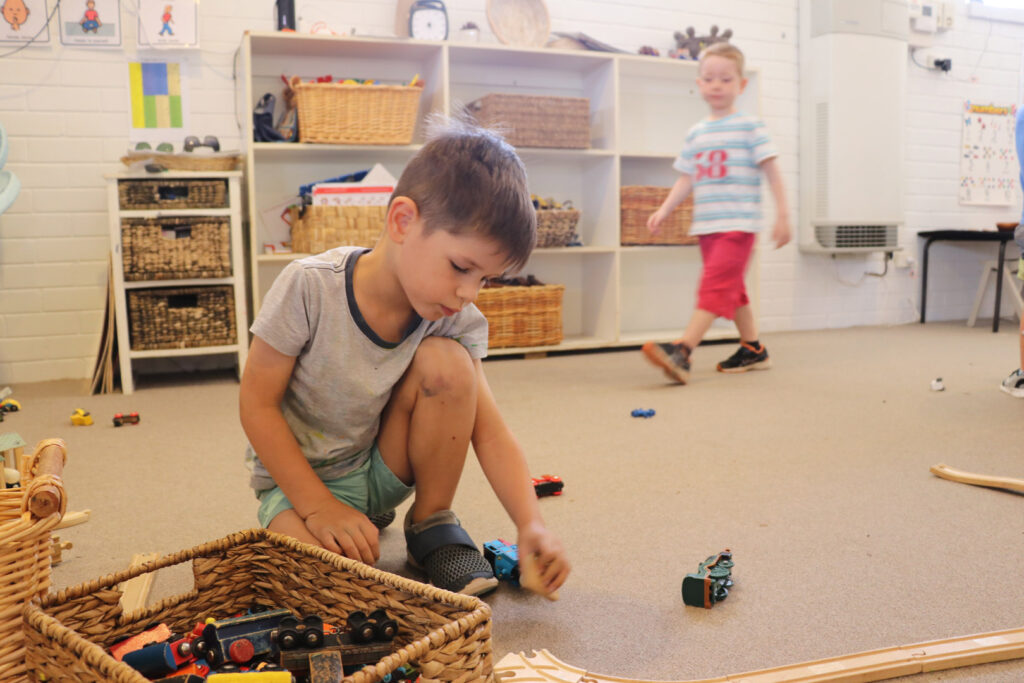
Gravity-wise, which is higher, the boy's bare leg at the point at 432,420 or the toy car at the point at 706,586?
the boy's bare leg at the point at 432,420

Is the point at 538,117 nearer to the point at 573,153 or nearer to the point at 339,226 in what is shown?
the point at 573,153

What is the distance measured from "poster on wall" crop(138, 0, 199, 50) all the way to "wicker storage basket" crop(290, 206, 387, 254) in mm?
841

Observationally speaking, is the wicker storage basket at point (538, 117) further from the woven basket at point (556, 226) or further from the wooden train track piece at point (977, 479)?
the wooden train track piece at point (977, 479)

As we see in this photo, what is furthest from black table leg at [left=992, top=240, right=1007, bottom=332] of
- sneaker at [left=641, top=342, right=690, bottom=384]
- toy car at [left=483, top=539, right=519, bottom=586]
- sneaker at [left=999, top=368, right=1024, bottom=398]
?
toy car at [left=483, top=539, right=519, bottom=586]

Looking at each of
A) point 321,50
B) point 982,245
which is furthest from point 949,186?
point 321,50

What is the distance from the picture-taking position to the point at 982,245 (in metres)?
5.04


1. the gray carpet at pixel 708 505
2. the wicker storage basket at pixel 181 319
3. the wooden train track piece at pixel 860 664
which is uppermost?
the wicker storage basket at pixel 181 319

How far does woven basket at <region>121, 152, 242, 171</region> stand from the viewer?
2877 mm

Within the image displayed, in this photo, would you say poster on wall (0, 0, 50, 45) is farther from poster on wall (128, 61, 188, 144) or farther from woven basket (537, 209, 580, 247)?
woven basket (537, 209, 580, 247)

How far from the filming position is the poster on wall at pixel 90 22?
10.2 feet

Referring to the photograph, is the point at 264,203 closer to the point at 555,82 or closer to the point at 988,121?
the point at 555,82

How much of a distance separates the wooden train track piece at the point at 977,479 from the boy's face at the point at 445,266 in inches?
45.9

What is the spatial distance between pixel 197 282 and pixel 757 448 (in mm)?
1920

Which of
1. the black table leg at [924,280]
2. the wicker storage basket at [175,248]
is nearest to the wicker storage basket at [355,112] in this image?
the wicker storage basket at [175,248]
